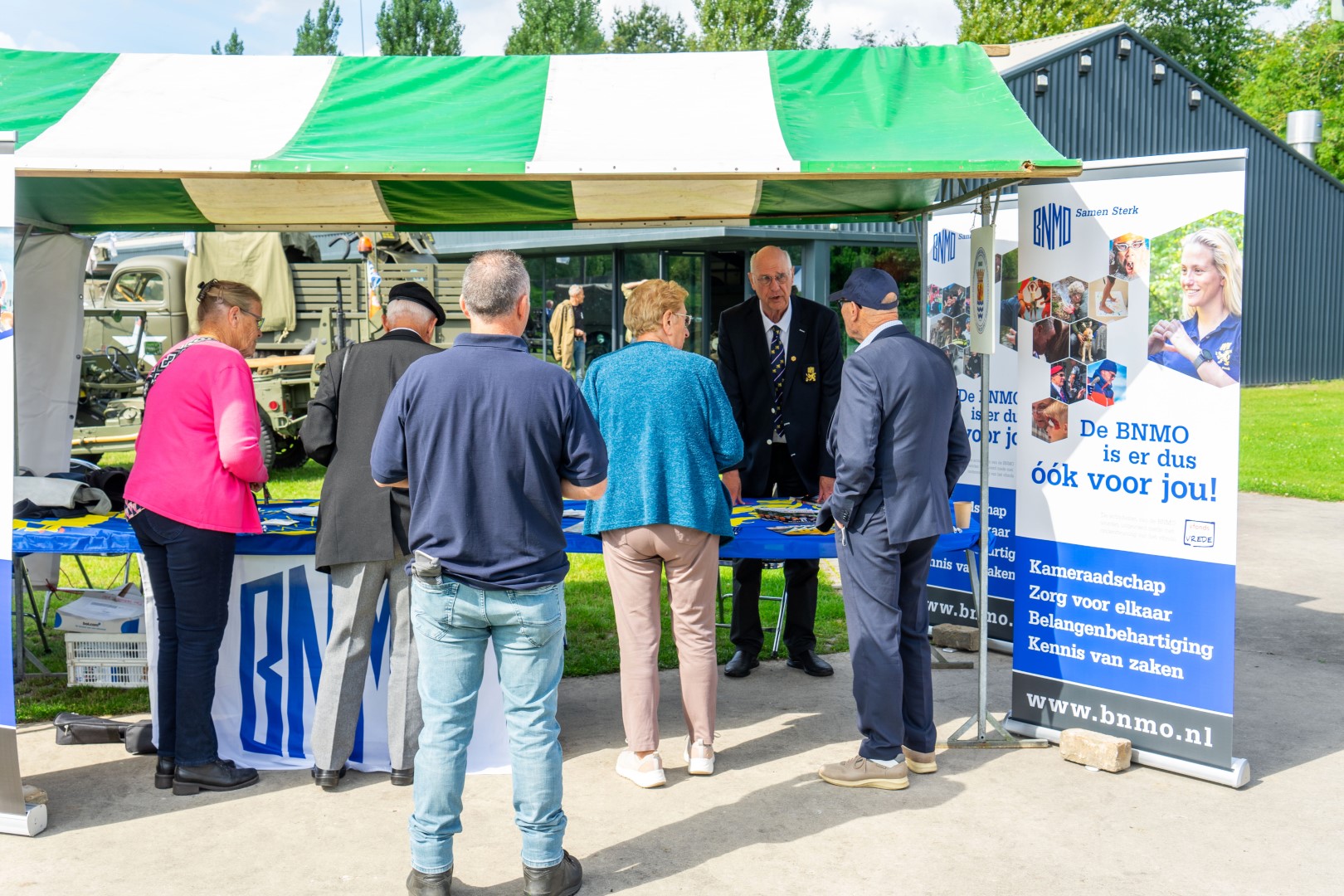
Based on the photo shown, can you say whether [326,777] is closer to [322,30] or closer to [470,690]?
[470,690]

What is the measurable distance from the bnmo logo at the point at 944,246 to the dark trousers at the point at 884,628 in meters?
2.50

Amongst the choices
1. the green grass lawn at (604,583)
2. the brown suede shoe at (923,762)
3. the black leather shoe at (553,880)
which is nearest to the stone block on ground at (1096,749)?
the brown suede shoe at (923,762)

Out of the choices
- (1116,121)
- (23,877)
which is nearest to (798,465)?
(23,877)

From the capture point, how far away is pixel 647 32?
62.2 metres

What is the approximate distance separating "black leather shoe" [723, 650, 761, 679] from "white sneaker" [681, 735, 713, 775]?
1.30m

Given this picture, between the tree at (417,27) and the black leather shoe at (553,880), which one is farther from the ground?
the tree at (417,27)

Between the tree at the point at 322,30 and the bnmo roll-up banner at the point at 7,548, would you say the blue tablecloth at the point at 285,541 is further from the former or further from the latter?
the tree at the point at 322,30

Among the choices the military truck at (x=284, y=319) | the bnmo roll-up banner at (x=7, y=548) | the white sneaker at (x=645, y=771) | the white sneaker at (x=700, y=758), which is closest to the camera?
the bnmo roll-up banner at (x=7, y=548)

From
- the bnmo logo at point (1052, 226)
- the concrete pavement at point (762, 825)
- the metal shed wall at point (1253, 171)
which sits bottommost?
the concrete pavement at point (762, 825)

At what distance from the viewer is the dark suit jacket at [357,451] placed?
13.6 ft

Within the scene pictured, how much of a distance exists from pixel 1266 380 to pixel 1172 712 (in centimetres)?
2368

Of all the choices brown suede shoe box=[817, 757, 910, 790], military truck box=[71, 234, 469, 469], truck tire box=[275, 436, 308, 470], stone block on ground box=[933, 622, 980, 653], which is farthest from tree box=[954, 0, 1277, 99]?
brown suede shoe box=[817, 757, 910, 790]

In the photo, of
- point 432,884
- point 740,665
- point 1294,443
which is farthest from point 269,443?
point 1294,443

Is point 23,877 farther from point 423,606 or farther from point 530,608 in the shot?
point 530,608
